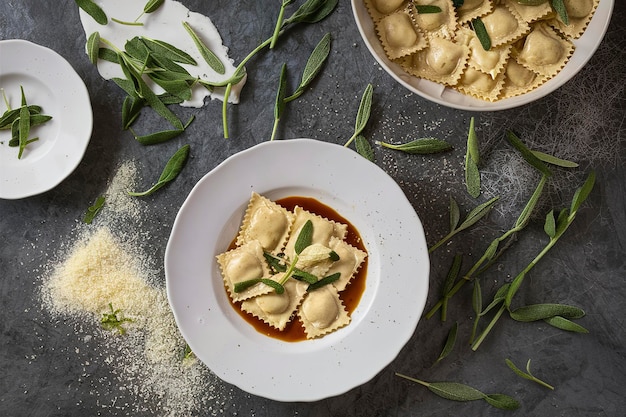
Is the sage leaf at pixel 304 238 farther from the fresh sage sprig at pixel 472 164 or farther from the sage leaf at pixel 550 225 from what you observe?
the sage leaf at pixel 550 225

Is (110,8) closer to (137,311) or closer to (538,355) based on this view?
(137,311)

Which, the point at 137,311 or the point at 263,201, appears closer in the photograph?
the point at 263,201

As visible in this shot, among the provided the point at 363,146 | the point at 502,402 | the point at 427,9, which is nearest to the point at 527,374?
the point at 502,402

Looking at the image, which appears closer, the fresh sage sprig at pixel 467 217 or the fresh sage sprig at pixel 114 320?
the fresh sage sprig at pixel 467 217

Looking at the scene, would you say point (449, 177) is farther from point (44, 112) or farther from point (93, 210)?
point (44, 112)

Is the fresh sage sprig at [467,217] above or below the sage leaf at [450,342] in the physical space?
above

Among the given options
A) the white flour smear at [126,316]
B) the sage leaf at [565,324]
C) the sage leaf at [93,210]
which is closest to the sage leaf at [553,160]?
the sage leaf at [565,324]

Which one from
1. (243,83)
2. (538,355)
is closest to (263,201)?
(243,83)

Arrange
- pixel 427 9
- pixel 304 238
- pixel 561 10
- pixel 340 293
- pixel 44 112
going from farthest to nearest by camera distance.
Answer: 1. pixel 44 112
2. pixel 340 293
3. pixel 304 238
4. pixel 427 9
5. pixel 561 10
